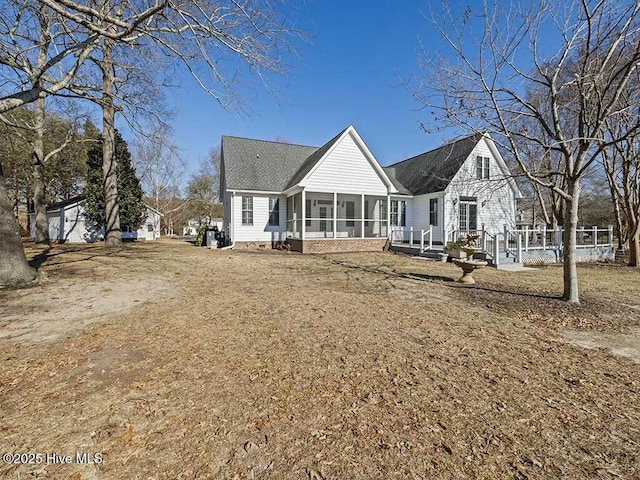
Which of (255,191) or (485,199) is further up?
(255,191)

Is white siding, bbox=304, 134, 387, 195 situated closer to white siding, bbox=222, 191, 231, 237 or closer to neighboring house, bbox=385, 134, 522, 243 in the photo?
neighboring house, bbox=385, 134, 522, 243

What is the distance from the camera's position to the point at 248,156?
19719mm

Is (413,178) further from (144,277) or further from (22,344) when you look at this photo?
(22,344)

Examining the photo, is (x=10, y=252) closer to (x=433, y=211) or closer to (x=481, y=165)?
(x=433, y=211)

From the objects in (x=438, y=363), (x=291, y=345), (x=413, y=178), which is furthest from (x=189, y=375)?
(x=413, y=178)

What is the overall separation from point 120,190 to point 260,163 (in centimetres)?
1053

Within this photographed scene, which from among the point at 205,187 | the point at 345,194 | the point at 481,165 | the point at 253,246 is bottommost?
the point at 253,246

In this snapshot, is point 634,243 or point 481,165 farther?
point 481,165

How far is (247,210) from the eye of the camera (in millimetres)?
17688

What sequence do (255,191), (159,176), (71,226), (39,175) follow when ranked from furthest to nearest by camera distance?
(159,176) → (71,226) → (255,191) → (39,175)

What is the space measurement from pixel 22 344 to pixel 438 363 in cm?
531

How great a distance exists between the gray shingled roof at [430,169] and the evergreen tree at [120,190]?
19.5 m

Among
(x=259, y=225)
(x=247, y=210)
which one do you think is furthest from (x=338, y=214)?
(x=247, y=210)

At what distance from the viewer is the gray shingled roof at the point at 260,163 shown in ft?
59.0
